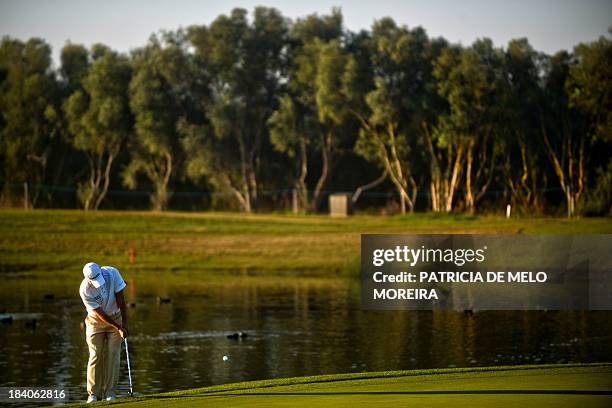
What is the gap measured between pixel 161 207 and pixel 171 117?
5.68 m

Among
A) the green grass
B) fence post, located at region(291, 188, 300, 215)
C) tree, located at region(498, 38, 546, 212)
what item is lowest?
the green grass

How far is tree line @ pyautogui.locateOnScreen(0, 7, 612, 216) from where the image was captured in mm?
68438

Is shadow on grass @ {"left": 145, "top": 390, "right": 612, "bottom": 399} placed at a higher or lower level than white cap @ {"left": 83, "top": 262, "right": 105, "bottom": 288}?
lower

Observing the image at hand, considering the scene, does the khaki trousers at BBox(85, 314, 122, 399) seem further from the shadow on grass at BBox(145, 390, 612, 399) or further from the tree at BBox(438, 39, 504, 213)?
the tree at BBox(438, 39, 504, 213)

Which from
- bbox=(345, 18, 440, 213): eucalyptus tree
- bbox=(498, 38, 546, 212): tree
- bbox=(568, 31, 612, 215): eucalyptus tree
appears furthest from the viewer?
bbox=(345, 18, 440, 213): eucalyptus tree

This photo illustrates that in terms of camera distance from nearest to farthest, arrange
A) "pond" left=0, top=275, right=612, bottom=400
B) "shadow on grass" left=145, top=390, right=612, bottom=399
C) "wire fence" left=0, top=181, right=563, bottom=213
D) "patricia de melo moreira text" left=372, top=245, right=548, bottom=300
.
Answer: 1. "shadow on grass" left=145, top=390, right=612, bottom=399
2. "pond" left=0, top=275, right=612, bottom=400
3. "patricia de melo moreira text" left=372, top=245, right=548, bottom=300
4. "wire fence" left=0, top=181, right=563, bottom=213

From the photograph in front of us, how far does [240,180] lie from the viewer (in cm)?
7775

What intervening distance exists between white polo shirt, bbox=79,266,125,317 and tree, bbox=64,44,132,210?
192 ft

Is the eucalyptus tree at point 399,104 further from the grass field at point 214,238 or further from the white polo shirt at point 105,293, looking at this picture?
the white polo shirt at point 105,293

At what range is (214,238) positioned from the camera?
6034 centimetres

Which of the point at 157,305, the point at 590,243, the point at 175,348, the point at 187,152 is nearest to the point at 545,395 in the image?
the point at 175,348

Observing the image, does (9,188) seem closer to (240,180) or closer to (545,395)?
(240,180)

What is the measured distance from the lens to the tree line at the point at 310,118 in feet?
225

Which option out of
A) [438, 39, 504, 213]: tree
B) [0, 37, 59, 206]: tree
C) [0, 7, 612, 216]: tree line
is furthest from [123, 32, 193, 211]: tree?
[438, 39, 504, 213]: tree
